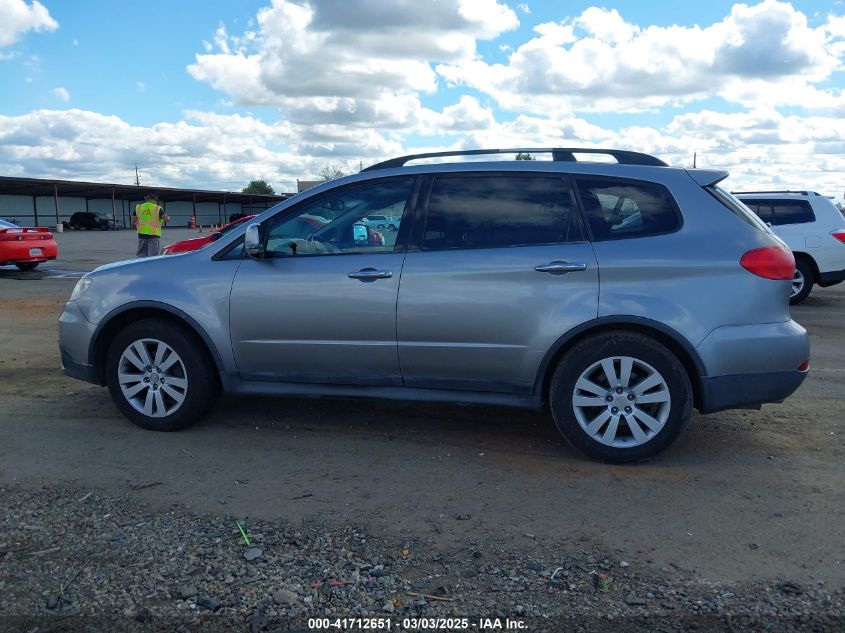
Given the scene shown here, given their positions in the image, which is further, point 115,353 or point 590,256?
point 115,353

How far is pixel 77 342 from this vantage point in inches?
208

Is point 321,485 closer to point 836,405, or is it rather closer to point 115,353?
point 115,353

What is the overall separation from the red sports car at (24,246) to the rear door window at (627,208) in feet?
49.8

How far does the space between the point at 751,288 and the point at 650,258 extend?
23.0 inches

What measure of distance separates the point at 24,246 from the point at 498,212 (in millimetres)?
14887

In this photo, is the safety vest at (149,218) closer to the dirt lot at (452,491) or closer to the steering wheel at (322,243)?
the dirt lot at (452,491)

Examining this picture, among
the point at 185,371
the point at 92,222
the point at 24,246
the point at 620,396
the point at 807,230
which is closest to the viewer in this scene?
the point at 620,396

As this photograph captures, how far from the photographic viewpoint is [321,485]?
4.23 meters

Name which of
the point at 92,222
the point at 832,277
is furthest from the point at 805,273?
the point at 92,222

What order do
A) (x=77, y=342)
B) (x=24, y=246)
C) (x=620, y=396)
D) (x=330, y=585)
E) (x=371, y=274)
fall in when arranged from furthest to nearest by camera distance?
(x=24, y=246) < (x=77, y=342) < (x=371, y=274) < (x=620, y=396) < (x=330, y=585)

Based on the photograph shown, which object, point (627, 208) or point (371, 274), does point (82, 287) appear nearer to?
point (371, 274)

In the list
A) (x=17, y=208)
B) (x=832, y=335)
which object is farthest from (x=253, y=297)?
(x=17, y=208)

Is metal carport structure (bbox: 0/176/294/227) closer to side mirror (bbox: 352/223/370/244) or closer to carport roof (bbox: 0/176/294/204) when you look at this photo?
carport roof (bbox: 0/176/294/204)

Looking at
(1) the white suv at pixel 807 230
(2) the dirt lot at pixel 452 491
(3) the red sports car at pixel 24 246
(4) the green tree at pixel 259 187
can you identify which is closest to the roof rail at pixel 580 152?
(2) the dirt lot at pixel 452 491
